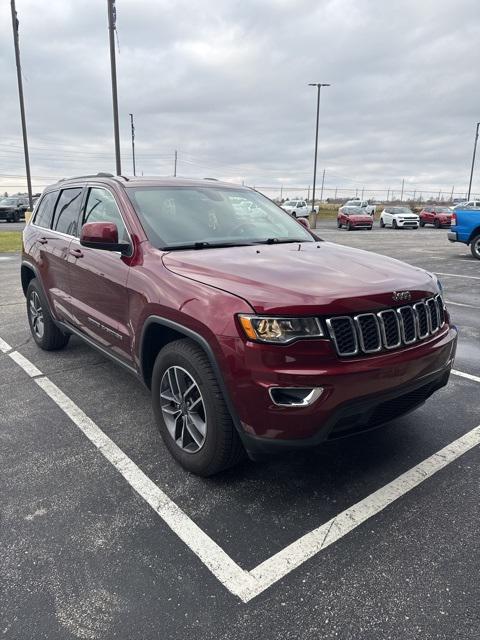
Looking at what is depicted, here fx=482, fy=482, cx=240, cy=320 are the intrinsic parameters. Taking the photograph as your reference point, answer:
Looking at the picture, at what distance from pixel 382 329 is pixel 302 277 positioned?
506mm

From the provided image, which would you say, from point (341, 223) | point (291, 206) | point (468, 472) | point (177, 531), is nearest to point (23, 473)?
point (177, 531)

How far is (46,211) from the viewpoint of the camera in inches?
207

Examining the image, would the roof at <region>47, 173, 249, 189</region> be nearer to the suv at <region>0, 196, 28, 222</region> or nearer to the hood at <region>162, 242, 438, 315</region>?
the hood at <region>162, 242, 438, 315</region>

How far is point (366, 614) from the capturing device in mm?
1958

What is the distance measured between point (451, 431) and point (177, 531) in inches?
83.8

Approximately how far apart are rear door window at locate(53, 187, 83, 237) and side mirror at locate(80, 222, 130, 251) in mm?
1139

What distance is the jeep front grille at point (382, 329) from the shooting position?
7.91 ft

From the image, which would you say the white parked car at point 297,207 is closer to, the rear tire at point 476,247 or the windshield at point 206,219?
the rear tire at point 476,247

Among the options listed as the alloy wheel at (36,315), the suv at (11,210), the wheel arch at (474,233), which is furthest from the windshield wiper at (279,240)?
the suv at (11,210)

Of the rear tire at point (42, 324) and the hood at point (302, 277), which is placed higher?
the hood at point (302, 277)

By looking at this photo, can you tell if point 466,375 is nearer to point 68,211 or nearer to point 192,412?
point 192,412

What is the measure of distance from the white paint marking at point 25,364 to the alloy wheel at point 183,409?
2206 mm

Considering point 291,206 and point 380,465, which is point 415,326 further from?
point 291,206

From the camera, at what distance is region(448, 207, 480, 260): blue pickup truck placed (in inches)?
524
